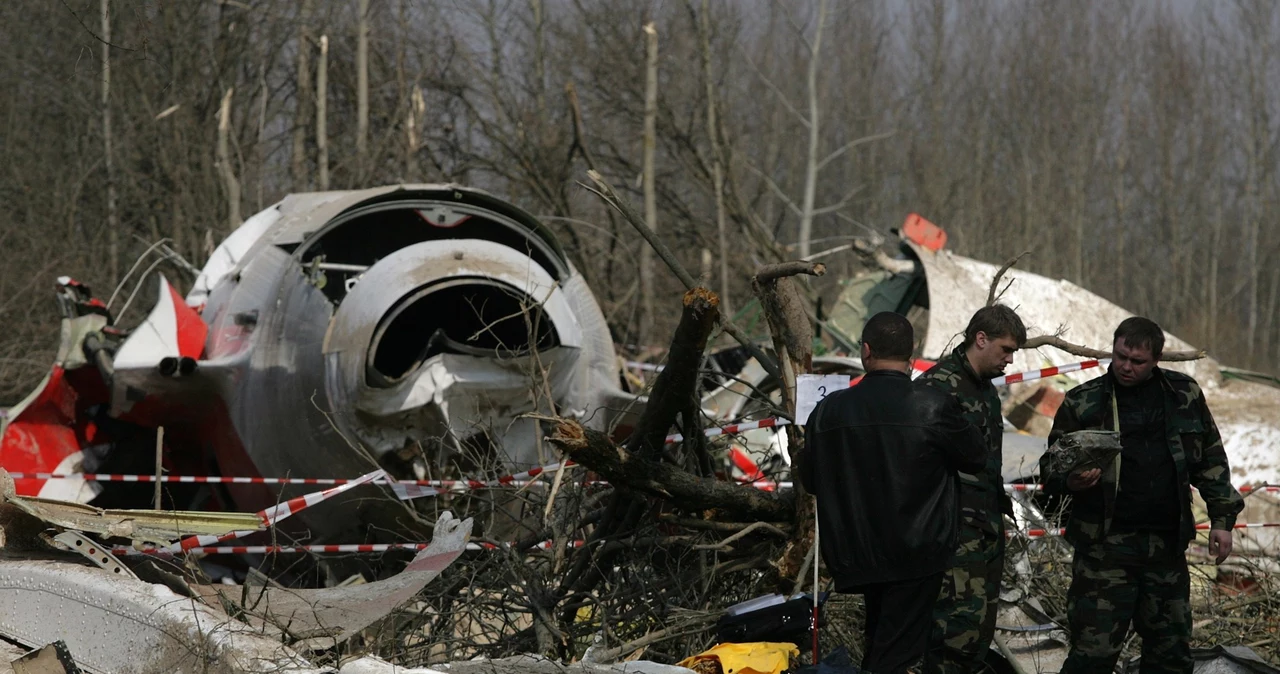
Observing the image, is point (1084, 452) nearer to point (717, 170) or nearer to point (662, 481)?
point (662, 481)

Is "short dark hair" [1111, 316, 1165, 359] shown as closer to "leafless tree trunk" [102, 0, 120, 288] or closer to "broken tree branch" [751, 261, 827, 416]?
"broken tree branch" [751, 261, 827, 416]

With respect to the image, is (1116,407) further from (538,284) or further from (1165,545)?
(538,284)

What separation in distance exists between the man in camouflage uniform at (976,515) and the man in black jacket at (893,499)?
214 millimetres

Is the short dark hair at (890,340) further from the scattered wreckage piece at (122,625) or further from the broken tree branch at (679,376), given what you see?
the scattered wreckage piece at (122,625)

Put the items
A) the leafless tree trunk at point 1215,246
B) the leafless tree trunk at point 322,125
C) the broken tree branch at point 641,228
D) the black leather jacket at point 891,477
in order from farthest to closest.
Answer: the leafless tree trunk at point 1215,246 → the leafless tree trunk at point 322,125 → the broken tree branch at point 641,228 → the black leather jacket at point 891,477

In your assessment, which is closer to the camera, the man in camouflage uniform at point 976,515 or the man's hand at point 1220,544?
the man in camouflage uniform at point 976,515

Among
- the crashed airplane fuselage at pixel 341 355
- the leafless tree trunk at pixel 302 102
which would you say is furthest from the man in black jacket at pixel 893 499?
the leafless tree trunk at pixel 302 102

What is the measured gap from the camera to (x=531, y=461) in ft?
21.9

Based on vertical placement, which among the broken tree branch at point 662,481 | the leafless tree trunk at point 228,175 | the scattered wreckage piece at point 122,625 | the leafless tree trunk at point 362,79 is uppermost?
the leafless tree trunk at point 362,79

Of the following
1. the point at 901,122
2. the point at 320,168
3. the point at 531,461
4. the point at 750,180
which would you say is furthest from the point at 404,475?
the point at 901,122

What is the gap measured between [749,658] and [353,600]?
1.68 metres

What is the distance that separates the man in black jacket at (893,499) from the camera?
150 inches

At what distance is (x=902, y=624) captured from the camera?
384 cm

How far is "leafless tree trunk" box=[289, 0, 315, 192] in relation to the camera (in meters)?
17.0
